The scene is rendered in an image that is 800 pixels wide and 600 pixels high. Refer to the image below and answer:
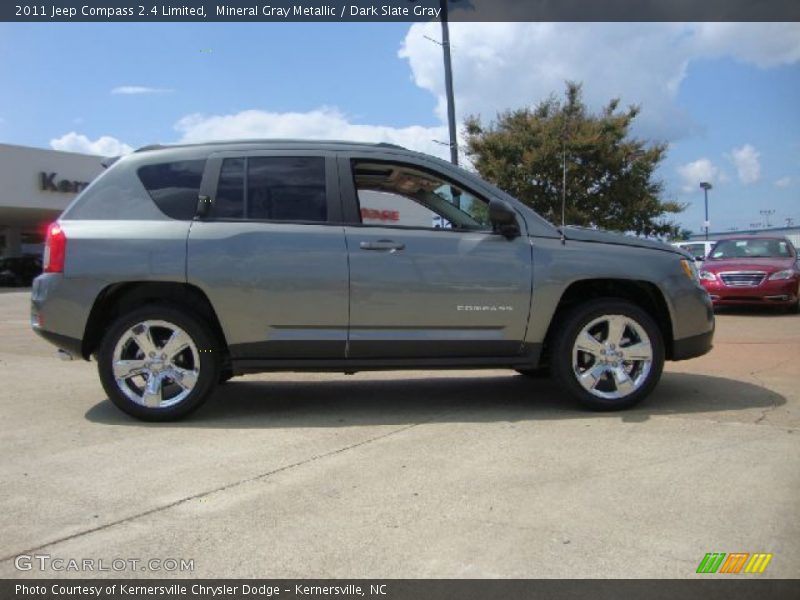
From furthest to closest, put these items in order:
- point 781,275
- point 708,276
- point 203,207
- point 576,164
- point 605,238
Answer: point 576,164, point 708,276, point 781,275, point 605,238, point 203,207

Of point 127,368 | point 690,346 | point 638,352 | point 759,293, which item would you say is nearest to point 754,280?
point 759,293

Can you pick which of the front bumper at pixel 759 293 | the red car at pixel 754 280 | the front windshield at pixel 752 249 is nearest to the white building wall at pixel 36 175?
the front windshield at pixel 752 249

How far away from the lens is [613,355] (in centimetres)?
519

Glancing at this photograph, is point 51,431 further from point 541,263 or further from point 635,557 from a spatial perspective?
point 635,557

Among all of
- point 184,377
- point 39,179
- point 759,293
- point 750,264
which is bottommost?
point 184,377

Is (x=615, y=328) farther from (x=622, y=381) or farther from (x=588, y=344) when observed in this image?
(x=622, y=381)

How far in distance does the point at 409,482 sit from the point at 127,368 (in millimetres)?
2301

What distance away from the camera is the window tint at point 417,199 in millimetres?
5238

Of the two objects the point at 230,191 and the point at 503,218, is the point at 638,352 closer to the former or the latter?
the point at 503,218

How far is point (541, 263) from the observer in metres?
5.09

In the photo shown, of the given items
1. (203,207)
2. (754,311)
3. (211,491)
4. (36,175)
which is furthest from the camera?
(36,175)

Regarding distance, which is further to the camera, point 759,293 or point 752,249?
point 752,249

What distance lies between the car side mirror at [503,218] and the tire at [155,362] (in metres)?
2.13

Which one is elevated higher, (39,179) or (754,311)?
(39,179)
